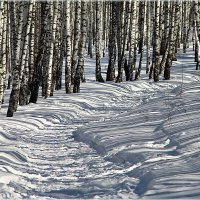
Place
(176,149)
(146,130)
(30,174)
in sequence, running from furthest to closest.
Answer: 1. (146,130)
2. (176,149)
3. (30,174)

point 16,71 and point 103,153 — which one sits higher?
point 16,71

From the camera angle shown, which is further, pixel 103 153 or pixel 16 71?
pixel 16 71

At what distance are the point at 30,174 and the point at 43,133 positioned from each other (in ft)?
11.6

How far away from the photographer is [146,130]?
7691mm

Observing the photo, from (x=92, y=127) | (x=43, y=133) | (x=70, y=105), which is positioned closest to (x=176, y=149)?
(x=92, y=127)

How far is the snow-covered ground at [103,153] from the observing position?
4.74 meters

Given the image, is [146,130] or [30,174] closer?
[30,174]

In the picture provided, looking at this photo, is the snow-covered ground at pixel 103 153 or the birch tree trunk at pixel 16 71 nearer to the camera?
the snow-covered ground at pixel 103 153

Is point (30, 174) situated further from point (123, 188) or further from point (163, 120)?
point (163, 120)

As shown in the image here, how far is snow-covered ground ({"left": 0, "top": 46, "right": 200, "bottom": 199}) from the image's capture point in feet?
15.5

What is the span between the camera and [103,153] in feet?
22.2

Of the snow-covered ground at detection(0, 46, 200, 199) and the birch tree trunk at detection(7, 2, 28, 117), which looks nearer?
the snow-covered ground at detection(0, 46, 200, 199)

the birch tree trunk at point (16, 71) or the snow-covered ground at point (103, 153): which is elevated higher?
the birch tree trunk at point (16, 71)

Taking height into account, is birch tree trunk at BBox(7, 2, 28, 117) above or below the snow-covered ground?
above
